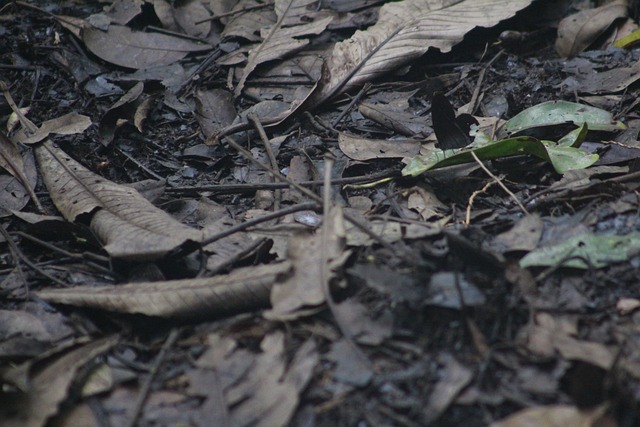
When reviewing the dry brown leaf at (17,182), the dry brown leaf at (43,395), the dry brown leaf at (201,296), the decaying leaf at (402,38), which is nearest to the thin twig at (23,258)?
the dry brown leaf at (17,182)

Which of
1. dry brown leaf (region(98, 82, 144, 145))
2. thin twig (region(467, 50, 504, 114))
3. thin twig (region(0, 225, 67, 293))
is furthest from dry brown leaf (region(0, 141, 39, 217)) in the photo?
thin twig (region(467, 50, 504, 114))

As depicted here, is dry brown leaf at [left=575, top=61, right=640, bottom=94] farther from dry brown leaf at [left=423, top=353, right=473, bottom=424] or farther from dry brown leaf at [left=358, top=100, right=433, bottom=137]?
dry brown leaf at [left=423, top=353, right=473, bottom=424]

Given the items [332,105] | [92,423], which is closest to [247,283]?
[92,423]

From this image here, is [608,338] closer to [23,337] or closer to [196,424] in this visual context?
[196,424]

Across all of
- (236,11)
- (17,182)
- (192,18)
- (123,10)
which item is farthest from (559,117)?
(123,10)

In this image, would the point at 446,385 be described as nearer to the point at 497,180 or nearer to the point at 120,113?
the point at 497,180
